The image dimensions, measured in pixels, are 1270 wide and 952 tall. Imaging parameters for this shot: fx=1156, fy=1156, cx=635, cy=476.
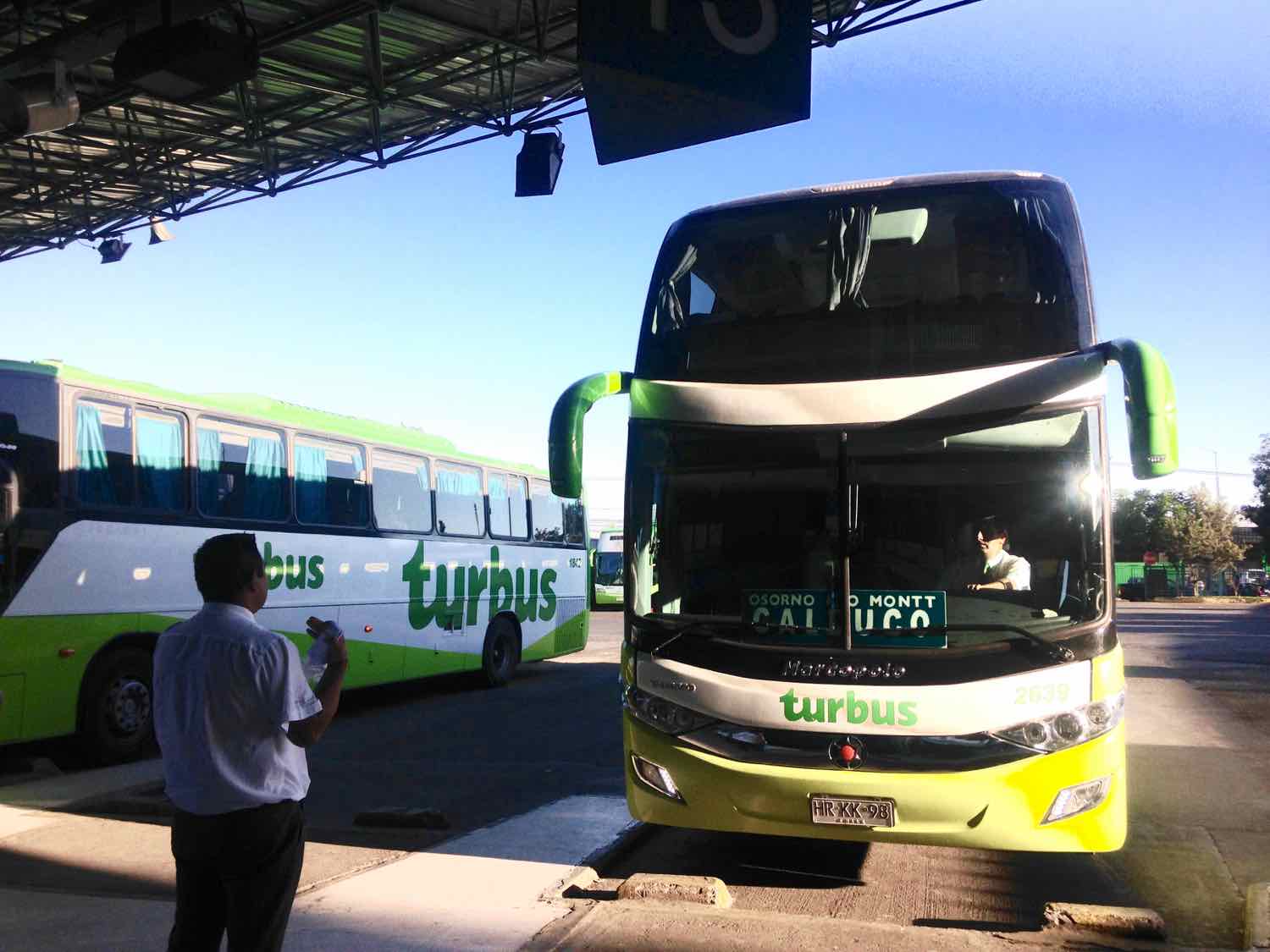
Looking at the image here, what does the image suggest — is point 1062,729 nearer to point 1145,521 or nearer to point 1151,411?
point 1151,411

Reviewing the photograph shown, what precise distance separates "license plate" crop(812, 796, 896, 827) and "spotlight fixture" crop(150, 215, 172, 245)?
60.4 feet

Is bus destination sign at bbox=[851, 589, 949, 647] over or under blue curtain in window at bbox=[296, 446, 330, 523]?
under

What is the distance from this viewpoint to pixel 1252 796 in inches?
341

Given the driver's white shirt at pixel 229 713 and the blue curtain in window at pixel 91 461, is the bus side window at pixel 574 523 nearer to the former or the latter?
the blue curtain in window at pixel 91 461

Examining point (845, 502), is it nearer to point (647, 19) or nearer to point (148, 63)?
point (647, 19)

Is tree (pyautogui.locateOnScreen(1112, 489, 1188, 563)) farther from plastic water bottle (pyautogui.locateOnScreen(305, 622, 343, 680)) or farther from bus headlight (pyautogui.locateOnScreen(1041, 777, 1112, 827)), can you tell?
plastic water bottle (pyautogui.locateOnScreen(305, 622, 343, 680))

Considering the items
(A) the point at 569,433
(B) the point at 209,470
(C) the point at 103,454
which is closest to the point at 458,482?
(B) the point at 209,470

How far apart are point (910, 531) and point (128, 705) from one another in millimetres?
7656

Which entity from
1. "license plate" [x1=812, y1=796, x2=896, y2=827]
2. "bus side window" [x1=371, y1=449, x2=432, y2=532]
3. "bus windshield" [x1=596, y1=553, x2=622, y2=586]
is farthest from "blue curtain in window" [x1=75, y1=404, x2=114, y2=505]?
"bus windshield" [x1=596, y1=553, x2=622, y2=586]

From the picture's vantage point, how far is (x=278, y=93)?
54.9 feet

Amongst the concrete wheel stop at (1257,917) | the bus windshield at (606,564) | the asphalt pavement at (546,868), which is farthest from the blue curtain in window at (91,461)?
the bus windshield at (606,564)

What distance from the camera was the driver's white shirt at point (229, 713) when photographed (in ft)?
11.0

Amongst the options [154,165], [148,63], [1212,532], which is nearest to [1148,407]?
[148,63]

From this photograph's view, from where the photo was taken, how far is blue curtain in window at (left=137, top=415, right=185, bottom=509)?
35.1ft
